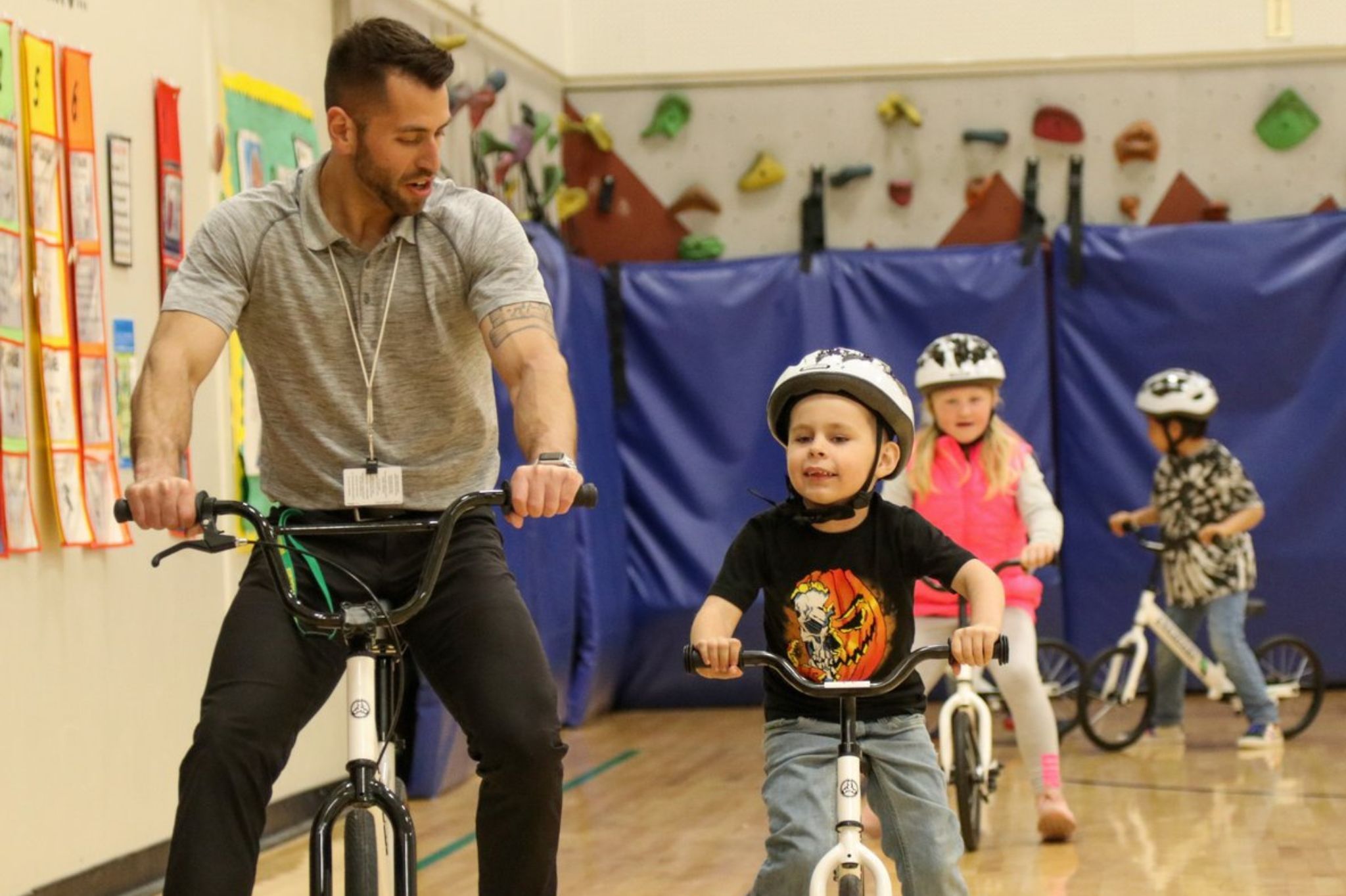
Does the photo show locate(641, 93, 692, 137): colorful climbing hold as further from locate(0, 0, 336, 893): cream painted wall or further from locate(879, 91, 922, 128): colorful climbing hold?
locate(0, 0, 336, 893): cream painted wall

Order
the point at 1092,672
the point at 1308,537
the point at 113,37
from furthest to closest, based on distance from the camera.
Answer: the point at 1308,537 < the point at 1092,672 < the point at 113,37

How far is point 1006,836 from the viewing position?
249 inches

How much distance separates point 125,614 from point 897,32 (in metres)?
6.13

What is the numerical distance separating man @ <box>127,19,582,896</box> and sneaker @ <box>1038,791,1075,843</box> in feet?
10.4

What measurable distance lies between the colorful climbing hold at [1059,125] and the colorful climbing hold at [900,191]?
77 cm

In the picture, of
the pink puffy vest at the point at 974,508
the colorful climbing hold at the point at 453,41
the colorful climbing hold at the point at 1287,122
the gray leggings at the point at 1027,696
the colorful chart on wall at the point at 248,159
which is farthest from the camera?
the colorful climbing hold at the point at 1287,122

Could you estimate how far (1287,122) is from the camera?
1008 centimetres

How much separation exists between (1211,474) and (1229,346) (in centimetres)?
163

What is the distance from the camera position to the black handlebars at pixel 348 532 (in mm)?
2916

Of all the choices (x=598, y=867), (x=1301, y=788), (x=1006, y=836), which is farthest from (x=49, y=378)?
(x=1301, y=788)

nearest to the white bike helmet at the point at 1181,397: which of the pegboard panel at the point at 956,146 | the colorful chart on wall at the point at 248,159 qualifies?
the pegboard panel at the point at 956,146

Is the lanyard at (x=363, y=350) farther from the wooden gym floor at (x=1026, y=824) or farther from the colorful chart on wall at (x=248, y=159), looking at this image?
the colorful chart on wall at (x=248, y=159)

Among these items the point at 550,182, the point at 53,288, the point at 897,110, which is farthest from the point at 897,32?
the point at 53,288

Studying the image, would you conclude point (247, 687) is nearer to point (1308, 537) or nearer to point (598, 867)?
point (598, 867)
